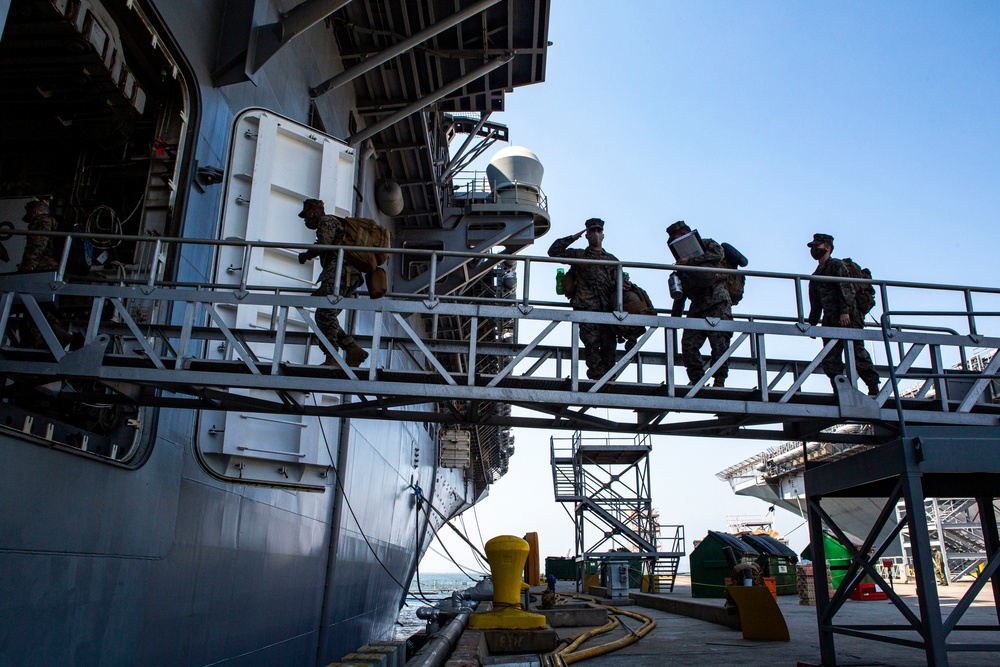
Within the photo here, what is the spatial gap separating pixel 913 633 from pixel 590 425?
4.79 m

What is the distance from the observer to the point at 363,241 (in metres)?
6.54

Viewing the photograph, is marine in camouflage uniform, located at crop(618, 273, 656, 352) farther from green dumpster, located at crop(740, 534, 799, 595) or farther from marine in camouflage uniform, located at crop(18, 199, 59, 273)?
green dumpster, located at crop(740, 534, 799, 595)

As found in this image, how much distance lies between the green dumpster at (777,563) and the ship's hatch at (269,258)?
1354cm

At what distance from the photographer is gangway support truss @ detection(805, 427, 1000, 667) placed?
4.96m

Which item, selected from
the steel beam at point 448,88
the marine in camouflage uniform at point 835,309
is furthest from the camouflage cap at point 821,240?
the steel beam at point 448,88

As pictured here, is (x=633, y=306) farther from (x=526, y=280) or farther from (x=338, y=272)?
(x=338, y=272)

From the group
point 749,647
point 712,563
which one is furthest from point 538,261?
point 712,563

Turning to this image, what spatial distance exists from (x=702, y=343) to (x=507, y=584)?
3.26 meters

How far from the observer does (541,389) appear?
6.00 m

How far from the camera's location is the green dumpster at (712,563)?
15.4 m

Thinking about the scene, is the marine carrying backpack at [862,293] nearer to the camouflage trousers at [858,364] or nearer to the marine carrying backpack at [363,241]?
the camouflage trousers at [858,364]

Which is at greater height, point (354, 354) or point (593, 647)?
point (354, 354)

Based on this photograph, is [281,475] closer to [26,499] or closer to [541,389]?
[26,499]

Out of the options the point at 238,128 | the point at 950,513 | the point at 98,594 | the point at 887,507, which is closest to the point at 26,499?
the point at 98,594
